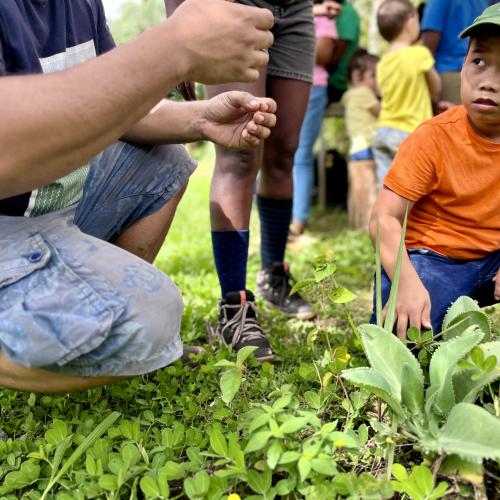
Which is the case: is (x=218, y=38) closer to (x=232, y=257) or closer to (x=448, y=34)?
(x=232, y=257)

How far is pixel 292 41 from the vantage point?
101 inches

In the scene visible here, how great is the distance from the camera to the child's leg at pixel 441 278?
2045 millimetres

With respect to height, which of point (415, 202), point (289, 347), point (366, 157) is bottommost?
point (366, 157)

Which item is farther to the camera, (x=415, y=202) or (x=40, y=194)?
(x=415, y=202)

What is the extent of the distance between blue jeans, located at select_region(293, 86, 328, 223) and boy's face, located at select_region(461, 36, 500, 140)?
287 centimetres

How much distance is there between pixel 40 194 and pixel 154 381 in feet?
2.40

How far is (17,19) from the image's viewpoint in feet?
4.86

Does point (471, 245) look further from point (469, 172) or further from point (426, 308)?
point (426, 308)

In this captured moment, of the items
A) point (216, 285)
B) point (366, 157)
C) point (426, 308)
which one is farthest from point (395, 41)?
point (426, 308)

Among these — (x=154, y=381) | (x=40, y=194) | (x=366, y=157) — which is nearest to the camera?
(x=40, y=194)

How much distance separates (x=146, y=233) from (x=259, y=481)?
39.7 inches

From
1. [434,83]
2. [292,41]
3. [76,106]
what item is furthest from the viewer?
[434,83]

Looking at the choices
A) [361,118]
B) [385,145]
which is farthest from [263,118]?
[361,118]

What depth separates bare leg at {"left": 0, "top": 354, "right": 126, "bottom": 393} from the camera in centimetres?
150
